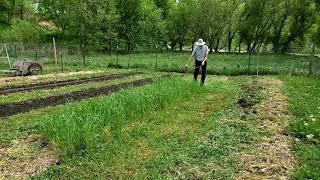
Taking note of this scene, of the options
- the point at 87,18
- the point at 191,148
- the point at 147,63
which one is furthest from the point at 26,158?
the point at 87,18

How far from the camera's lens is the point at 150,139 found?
7086 millimetres

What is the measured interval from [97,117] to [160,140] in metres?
1.26

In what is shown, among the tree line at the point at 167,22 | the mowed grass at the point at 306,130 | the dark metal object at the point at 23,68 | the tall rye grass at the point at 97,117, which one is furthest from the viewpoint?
the tree line at the point at 167,22

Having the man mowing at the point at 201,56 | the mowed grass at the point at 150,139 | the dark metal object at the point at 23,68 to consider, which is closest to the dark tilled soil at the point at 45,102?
the mowed grass at the point at 150,139

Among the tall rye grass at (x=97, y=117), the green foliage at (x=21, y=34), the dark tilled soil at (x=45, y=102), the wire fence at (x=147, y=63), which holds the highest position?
the green foliage at (x=21, y=34)

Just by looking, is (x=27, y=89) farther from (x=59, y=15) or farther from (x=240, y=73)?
(x=59, y=15)

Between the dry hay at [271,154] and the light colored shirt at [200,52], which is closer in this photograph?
the dry hay at [271,154]

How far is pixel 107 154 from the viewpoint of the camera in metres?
6.18

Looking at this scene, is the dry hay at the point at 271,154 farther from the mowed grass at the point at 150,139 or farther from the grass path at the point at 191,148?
the mowed grass at the point at 150,139

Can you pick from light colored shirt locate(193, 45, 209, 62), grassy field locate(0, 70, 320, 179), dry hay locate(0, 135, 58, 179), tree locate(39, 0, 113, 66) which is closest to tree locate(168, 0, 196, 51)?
tree locate(39, 0, 113, 66)

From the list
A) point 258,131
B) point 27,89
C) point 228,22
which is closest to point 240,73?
point 27,89

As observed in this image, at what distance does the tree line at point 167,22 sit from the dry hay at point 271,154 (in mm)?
31619

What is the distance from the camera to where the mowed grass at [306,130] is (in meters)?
5.63

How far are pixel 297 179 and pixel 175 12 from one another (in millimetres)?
53849
